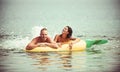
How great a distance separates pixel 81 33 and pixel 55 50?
0.31 meters

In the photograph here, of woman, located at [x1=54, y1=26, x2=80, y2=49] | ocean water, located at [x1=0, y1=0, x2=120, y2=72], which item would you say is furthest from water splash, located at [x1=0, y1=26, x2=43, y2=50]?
woman, located at [x1=54, y1=26, x2=80, y2=49]

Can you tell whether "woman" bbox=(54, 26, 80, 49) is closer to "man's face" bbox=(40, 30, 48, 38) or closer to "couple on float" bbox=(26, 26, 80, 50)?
"couple on float" bbox=(26, 26, 80, 50)

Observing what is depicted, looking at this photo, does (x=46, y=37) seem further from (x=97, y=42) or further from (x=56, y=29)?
(x=97, y=42)

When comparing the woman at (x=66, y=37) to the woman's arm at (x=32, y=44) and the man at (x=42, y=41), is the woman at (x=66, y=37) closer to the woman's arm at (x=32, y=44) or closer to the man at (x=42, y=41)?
the man at (x=42, y=41)

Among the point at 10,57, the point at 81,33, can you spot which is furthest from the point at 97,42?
the point at 10,57

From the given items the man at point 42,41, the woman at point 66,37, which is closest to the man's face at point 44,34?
the man at point 42,41

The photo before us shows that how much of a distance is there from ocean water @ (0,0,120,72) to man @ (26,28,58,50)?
4cm

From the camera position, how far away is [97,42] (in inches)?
193

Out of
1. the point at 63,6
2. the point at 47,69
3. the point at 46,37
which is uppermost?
the point at 63,6

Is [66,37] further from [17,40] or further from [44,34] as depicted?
[17,40]

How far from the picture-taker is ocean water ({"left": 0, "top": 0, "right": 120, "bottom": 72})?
4750 millimetres

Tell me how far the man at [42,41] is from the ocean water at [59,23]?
4 centimetres

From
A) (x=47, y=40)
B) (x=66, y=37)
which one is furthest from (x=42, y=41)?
(x=66, y=37)

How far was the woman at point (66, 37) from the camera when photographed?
488 centimetres
